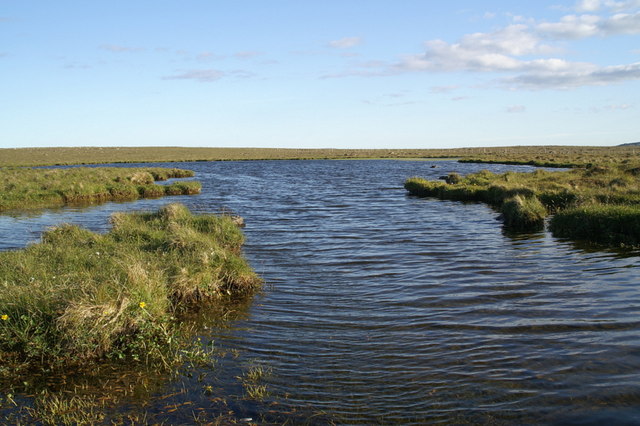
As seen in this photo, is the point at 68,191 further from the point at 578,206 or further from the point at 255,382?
the point at 255,382

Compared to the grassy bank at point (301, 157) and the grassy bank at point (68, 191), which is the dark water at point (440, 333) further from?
the grassy bank at point (301, 157)

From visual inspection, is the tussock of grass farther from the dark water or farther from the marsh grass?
the marsh grass

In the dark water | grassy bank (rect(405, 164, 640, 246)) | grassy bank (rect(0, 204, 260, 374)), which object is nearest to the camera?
the dark water

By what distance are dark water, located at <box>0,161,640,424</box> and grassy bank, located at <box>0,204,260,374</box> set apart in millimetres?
1015

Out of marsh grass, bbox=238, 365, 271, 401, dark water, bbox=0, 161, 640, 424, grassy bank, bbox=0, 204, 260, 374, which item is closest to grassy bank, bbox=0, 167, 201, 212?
dark water, bbox=0, 161, 640, 424

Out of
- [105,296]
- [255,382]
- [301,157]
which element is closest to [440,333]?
[255,382]

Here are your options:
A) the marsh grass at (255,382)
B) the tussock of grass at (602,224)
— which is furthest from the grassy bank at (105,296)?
the tussock of grass at (602,224)

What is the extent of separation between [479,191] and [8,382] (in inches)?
1163

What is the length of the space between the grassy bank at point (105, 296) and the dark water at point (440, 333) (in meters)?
1.01

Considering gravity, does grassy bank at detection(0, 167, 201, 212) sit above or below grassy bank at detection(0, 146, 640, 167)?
below

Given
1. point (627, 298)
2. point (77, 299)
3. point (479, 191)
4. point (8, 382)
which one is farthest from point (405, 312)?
point (479, 191)

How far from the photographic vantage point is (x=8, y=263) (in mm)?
10734

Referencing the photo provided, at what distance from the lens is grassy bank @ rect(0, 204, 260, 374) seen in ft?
24.7

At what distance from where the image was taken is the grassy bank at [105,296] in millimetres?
7531
